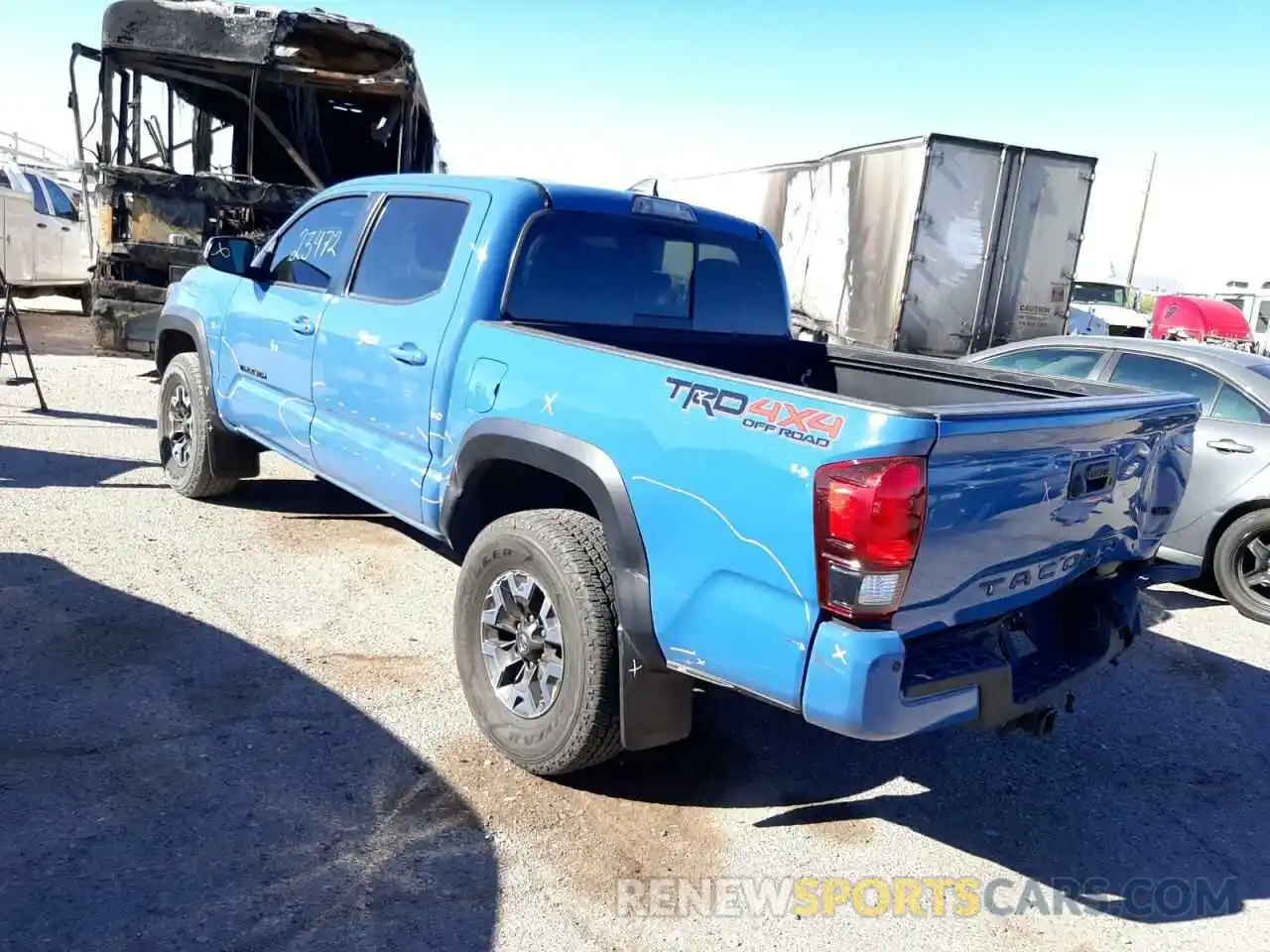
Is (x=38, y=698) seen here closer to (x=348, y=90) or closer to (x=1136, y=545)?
(x=1136, y=545)

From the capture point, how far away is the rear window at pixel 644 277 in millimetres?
3824

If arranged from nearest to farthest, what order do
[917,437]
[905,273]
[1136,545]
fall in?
1. [917,437]
2. [1136,545]
3. [905,273]

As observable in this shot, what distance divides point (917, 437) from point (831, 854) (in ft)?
4.96

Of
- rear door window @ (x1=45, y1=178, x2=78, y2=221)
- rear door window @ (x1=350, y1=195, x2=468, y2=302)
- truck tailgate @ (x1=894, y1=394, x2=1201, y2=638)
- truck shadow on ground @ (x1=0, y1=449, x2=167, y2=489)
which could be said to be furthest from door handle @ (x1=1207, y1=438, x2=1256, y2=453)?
rear door window @ (x1=45, y1=178, x2=78, y2=221)

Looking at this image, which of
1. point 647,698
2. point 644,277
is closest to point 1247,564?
point 644,277

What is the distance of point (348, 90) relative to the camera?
30.5 ft

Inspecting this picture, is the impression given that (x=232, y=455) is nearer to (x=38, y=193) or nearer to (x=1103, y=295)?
(x=38, y=193)

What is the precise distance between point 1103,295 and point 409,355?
70.1 feet

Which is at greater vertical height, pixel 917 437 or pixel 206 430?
pixel 917 437

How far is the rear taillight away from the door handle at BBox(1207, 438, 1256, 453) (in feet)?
14.5

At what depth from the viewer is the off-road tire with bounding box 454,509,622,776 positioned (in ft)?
9.91

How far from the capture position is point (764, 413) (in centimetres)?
254

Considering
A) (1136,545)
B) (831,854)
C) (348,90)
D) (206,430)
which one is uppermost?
(348,90)

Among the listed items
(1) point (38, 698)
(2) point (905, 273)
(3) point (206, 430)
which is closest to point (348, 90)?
(3) point (206, 430)
